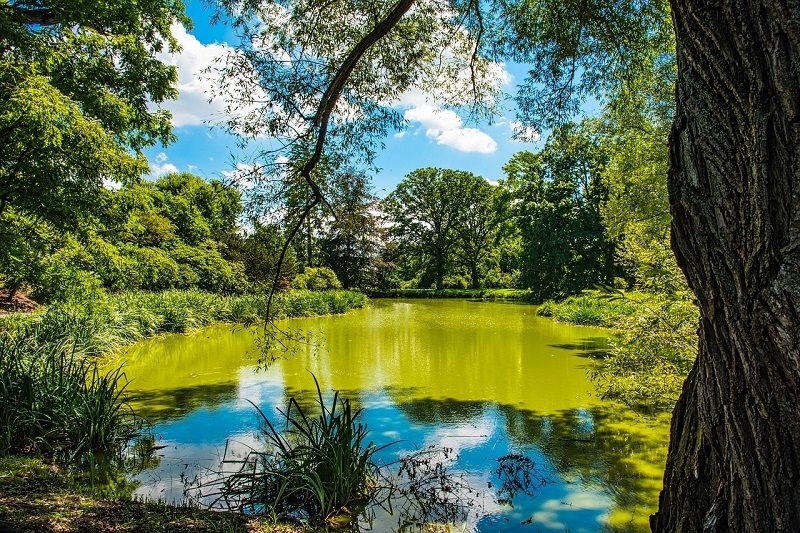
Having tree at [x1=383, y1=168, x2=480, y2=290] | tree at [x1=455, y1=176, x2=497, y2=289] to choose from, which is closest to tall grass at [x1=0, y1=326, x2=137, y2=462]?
tree at [x1=383, y1=168, x2=480, y2=290]

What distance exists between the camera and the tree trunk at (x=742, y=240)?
3.50 ft

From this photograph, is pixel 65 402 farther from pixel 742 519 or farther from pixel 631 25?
pixel 631 25

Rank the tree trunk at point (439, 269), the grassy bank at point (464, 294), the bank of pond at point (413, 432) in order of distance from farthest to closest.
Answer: the tree trunk at point (439, 269), the grassy bank at point (464, 294), the bank of pond at point (413, 432)

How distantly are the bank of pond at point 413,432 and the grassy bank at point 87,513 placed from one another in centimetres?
7

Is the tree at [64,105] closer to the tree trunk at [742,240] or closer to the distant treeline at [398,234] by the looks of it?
the distant treeline at [398,234]

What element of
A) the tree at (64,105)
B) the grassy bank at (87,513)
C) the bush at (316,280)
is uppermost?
the tree at (64,105)

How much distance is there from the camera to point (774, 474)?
3.71 feet

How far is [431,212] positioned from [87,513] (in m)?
32.3

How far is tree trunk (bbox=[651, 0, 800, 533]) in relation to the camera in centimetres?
107

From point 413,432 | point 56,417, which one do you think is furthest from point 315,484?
point 56,417

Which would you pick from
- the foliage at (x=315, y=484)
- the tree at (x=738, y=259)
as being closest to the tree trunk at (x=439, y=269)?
the foliage at (x=315, y=484)

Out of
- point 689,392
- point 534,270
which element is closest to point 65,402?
point 689,392

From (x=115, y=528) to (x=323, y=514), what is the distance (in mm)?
1175

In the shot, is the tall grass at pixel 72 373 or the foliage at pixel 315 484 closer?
the foliage at pixel 315 484
